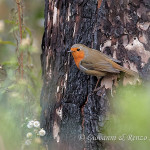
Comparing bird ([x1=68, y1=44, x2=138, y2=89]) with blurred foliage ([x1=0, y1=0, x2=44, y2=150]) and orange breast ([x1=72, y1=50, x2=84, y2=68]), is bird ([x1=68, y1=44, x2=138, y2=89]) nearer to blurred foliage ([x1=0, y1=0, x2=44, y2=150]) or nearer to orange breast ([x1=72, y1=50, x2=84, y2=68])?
orange breast ([x1=72, y1=50, x2=84, y2=68])

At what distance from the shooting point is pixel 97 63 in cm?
333

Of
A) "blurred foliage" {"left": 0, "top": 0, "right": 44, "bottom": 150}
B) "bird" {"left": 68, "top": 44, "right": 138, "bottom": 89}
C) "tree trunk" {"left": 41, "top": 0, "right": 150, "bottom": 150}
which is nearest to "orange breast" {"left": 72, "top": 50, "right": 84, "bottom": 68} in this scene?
"bird" {"left": 68, "top": 44, "right": 138, "bottom": 89}

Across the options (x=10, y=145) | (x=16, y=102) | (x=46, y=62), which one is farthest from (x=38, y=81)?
(x=10, y=145)

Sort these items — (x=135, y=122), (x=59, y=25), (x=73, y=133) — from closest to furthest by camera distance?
(x=135, y=122) → (x=73, y=133) → (x=59, y=25)

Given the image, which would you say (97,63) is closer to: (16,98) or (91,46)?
(91,46)

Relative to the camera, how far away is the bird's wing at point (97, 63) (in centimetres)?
309

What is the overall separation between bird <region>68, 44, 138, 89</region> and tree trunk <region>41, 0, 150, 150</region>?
0.25 feet

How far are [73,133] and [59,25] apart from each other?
1492 mm

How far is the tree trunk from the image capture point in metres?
2.95

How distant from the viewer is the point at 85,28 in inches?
127

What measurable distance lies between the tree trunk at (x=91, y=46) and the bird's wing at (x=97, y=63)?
0.28 ft

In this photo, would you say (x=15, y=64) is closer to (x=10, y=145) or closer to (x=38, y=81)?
(x=38, y=81)

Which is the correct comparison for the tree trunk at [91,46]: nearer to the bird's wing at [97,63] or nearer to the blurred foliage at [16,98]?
the bird's wing at [97,63]

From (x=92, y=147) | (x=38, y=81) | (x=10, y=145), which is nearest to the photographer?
(x=10, y=145)
